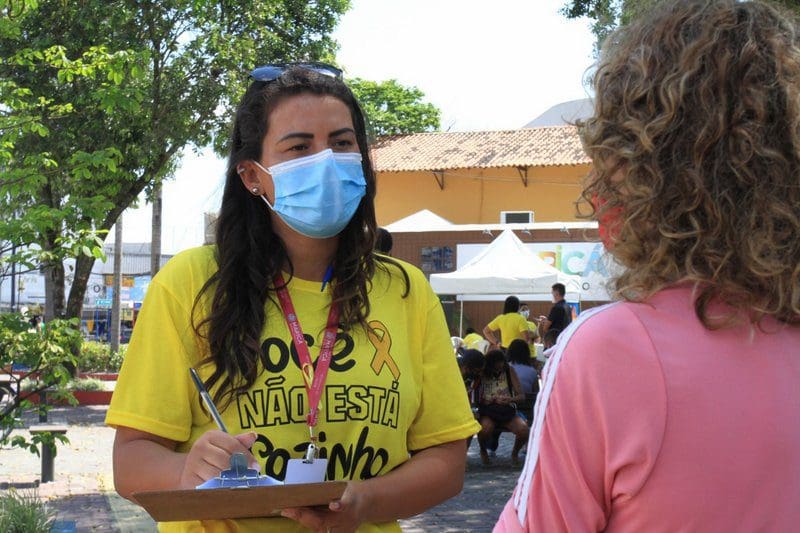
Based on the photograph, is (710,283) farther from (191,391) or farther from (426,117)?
(426,117)

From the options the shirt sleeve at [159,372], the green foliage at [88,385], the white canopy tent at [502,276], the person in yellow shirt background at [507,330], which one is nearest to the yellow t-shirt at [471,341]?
the person in yellow shirt background at [507,330]

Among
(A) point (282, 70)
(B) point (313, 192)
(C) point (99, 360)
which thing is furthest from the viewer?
(C) point (99, 360)

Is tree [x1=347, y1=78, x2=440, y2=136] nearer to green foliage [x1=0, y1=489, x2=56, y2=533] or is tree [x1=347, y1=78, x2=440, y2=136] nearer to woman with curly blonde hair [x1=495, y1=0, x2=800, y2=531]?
green foliage [x1=0, y1=489, x2=56, y2=533]

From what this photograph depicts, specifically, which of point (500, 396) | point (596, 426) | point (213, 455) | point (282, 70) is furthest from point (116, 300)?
point (596, 426)

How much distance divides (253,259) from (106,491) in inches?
312

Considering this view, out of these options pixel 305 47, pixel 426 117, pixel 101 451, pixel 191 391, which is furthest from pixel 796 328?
pixel 426 117

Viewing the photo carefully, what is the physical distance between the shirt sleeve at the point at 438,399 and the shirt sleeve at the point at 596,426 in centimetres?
102

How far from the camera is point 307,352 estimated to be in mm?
2258

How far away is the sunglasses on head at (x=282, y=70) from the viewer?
256cm

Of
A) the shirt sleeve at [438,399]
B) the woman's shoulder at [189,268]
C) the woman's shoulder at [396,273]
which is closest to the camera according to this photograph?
A: the woman's shoulder at [189,268]

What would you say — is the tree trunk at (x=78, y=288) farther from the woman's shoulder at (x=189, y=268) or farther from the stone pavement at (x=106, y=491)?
the woman's shoulder at (x=189, y=268)

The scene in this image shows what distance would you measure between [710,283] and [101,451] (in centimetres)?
1229

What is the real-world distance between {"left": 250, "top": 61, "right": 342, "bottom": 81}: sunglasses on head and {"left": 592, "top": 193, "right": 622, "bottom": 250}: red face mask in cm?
125

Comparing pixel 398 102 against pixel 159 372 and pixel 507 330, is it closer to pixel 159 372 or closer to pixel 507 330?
pixel 507 330
